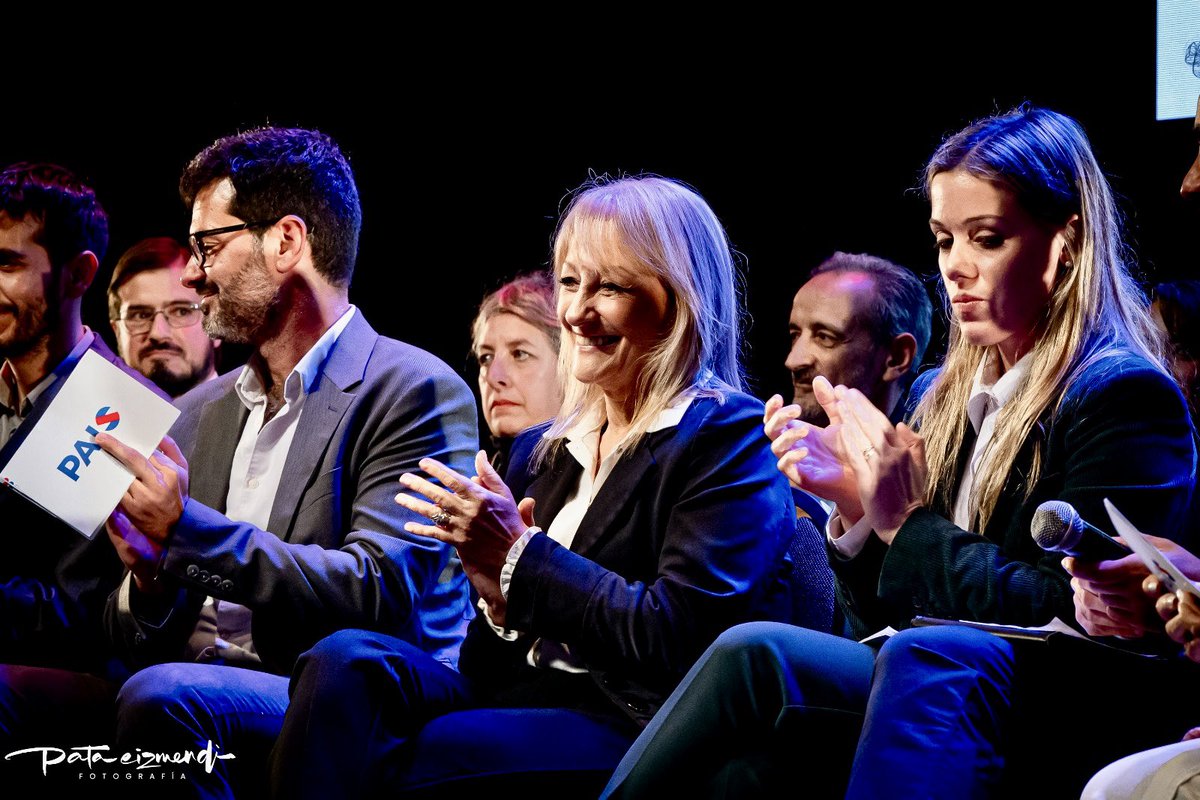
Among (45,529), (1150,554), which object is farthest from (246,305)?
(1150,554)

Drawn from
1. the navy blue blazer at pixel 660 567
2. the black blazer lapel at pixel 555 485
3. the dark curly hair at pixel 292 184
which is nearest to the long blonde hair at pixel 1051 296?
the navy blue blazer at pixel 660 567

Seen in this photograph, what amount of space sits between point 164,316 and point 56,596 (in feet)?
4.25

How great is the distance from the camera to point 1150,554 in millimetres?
1297

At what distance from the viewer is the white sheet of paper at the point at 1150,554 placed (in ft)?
4.21

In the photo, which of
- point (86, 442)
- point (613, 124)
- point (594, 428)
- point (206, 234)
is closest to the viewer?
point (86, 442)

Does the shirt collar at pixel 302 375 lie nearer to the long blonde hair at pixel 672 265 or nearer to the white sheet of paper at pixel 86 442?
the white sheet of paper at pixel 86 442

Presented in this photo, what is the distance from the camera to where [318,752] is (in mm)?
1857

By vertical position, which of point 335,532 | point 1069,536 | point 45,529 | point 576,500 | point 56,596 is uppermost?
point 1069,536

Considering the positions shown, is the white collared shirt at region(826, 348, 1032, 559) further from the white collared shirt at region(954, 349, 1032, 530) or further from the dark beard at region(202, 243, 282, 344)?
the dark beard at region(202, 243, 282, 344)

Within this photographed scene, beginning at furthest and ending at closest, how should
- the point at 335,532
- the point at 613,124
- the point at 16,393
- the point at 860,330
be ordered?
1. the point at 613,124
2. the point at 860,330
3. the point at 16,393
4. the point at 335,532

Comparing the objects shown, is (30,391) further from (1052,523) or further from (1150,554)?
(1150,554)

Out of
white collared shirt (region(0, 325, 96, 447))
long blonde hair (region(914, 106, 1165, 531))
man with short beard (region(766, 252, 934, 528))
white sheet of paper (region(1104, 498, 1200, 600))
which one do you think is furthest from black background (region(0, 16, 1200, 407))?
white sheet of paper (region(1104, 498, 1200, 600))

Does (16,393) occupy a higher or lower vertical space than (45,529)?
higher

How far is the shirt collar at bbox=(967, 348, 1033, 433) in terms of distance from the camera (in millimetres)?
1979
